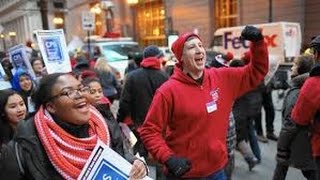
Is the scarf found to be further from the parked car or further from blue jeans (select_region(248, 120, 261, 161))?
Result: the parked car

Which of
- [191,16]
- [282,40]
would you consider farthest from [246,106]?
[191,16]

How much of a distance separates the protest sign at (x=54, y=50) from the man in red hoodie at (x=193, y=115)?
1878mm

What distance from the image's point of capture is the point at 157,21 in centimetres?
3222

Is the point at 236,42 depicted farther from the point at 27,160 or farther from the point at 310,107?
the point at 27,160

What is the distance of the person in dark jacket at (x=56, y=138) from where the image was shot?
7.47 ft

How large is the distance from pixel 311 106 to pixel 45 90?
220 cm

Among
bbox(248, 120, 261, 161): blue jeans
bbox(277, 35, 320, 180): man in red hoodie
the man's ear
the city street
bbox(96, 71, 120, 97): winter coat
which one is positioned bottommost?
the city street

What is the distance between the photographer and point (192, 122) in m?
3.36

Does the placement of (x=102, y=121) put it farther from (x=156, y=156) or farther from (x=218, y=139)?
(x=218, y=139)

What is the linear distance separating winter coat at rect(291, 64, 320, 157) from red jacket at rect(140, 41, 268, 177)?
0.44m

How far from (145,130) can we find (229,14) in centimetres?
2288

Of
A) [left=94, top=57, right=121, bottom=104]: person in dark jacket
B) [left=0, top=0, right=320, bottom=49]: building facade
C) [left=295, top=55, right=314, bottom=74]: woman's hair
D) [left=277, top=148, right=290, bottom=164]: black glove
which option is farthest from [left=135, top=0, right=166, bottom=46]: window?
[left=277, top=148, right=290, bottom=164]: black glove

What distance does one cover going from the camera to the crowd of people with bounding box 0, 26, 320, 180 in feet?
7.63

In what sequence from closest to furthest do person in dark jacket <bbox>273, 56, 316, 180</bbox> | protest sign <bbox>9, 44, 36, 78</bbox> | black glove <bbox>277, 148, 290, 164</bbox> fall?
black glove <bbox>277, 148, 290, 164</bbox> < person in dark jacket <bbox>273, 56, 316, 180</bbox> < protest sign <bbox>9, 44, 36, 78</bbox>
